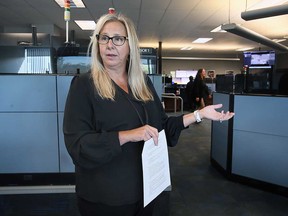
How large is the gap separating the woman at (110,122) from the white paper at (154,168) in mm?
54

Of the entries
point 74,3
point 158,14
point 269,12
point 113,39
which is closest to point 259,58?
point 158,14

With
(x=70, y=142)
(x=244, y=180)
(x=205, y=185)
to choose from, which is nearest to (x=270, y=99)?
(x=244, y=180)

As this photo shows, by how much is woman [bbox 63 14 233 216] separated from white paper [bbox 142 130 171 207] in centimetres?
5

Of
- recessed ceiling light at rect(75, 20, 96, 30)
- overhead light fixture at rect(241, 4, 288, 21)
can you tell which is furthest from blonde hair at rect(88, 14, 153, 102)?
recessed ceiling light at rect(75, 20, 96, 30)

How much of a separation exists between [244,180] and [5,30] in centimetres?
731

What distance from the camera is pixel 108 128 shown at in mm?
837

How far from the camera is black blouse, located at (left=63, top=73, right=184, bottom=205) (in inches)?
30.2

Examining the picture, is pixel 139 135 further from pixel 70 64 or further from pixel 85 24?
pixel 85 24

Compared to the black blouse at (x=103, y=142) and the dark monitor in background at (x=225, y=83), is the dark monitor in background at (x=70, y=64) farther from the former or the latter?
the dark monitor in background at (x=225, y=83)

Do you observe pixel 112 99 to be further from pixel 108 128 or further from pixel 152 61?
pixel 152 61

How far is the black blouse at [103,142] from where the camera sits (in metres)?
0.77

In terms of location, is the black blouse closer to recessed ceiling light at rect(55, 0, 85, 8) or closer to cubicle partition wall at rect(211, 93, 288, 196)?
cubicle partition wall at rect(211, 93, 288, 196)

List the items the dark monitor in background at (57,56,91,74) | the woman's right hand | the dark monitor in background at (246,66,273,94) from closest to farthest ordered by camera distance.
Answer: the woman's right hand, the dark monitor in background at (57,56,91,74), the dark monitor in background at (246,66,273,94)

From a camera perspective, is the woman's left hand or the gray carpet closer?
the woman's left hand
